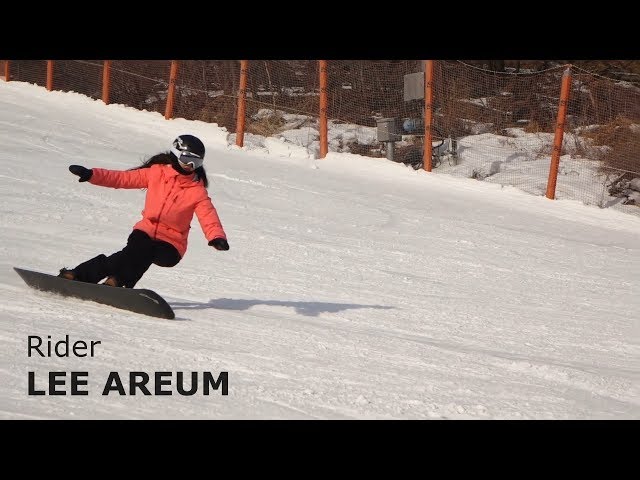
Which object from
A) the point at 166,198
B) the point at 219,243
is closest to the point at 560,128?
the point at 166,198

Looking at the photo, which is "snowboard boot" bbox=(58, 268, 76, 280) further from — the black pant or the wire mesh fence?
the wire mesh fence

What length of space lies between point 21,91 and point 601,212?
1126cm

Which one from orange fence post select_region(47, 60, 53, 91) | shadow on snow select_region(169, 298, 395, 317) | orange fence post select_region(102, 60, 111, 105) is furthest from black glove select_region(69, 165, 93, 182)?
orange fence post select_region(47, 60, 53, 91)

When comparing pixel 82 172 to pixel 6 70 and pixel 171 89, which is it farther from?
pixel 6 70

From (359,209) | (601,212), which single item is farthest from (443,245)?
(601,212)

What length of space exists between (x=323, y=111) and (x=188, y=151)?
10041 millimetres

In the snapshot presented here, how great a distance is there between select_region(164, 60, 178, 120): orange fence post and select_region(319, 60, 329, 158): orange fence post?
3230 mm

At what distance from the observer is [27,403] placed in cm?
431

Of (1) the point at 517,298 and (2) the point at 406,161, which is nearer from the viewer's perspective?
(1) the point at 517,298

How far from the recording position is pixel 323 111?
16.7 meters

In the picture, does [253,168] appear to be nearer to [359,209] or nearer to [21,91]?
[359,209]

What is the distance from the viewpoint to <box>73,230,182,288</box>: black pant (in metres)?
6.82

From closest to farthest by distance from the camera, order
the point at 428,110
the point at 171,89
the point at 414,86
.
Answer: the point at 428,110 < the point at 414,86 < the point at 171,89

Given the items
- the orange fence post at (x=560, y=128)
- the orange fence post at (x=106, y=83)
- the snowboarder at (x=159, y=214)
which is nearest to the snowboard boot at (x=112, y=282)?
the snowboarder at (x=159, y=214)
